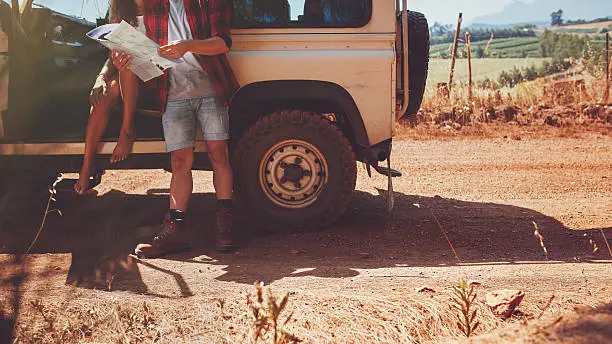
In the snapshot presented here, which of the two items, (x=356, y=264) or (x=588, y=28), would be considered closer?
(x=356, y=264)

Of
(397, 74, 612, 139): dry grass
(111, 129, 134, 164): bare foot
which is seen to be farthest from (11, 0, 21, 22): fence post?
(397, 74, 612, 139): dry grass

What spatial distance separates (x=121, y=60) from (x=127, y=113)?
1.53ft

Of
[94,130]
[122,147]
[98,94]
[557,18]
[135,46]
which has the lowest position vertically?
[122,147]

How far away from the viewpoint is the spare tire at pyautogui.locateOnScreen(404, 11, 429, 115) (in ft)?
19.1

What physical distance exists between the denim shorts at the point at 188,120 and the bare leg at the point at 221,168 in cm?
7

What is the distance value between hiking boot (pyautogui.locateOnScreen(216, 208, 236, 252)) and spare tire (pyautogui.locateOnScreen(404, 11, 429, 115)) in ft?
5.70

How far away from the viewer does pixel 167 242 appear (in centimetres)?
531

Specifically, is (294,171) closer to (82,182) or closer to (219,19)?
(219,19)

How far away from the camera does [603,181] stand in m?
7.56

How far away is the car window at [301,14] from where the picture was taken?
218 inches

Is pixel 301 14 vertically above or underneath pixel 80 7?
underneath

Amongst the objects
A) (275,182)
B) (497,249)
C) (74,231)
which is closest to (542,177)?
(497,249)

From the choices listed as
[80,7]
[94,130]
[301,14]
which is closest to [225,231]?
[94,130]

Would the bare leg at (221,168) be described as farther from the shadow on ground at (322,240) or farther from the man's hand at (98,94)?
the man's hand at (98,94)
